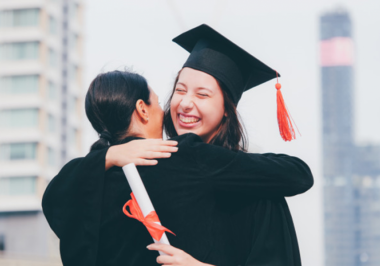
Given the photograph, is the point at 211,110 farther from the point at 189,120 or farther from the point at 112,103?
the point at 112,103

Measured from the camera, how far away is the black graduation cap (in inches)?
115

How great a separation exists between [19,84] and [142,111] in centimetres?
4241

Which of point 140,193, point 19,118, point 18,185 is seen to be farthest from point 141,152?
point 19,118

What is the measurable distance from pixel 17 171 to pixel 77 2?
14334 millimetres

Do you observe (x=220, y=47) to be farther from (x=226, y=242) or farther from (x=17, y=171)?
(x=17, y=171)

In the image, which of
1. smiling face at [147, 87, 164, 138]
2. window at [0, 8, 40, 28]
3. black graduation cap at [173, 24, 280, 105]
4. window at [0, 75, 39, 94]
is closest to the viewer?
smiling face at [147, 87, 164, 138]

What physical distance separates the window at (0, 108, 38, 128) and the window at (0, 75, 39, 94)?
1.28 metres

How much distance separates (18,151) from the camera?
4353 cm

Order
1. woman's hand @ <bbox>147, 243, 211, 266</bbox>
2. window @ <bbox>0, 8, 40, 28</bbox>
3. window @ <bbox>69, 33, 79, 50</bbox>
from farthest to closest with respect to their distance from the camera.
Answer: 1. window @ <bbox>69, 33, 79, 50</bbox>
2. window @ <bbox>0, 8, 40, 28</bbox>
3. woman's hand @ <bbox>147, 243, 211, 266</bbox>

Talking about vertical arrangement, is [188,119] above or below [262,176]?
above

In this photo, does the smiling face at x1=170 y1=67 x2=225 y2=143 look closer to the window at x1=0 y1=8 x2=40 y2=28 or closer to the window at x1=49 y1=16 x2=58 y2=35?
the window at x1=0 y1=8 x2=40 y2=28

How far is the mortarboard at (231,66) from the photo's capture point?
2932 millimetres

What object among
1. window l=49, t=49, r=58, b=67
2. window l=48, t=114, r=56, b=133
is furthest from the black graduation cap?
window l=49, t=49, r=58, b=67

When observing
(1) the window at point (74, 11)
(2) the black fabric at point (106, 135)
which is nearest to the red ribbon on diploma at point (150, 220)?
(2) the black fabric at point (106, 135)
